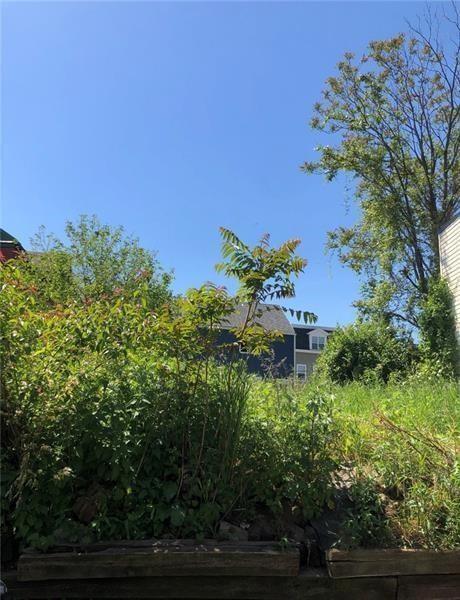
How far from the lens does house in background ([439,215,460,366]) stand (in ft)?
36.6

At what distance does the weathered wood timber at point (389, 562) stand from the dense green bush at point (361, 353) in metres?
9.18

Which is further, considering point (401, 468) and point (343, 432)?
point (343, 432)

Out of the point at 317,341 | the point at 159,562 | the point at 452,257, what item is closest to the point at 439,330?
the point at 452,257

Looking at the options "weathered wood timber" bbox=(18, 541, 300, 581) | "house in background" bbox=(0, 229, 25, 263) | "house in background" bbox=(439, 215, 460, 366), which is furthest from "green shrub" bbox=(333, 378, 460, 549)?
"house in background" bbox=(439, 215, 460, 366)

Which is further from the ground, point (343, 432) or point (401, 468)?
point (343, 432)

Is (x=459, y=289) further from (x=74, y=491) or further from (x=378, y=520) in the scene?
(x=74, y=491)

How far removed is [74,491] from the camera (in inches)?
108

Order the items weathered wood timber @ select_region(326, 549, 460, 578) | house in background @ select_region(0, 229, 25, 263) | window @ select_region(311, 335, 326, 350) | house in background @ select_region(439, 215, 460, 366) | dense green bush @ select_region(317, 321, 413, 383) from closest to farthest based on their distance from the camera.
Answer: weathered wood timber @ select_region(326, 549, 460, 578), house in background @ select_region(0, 229, 25, 263), house in background @ select_region(439, 215, 460, 366), dense green bush @ select_region(317, 321, 413, 383), window @ select_region(311, 335, 326, 350)

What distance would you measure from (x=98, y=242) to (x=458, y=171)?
13.0 m

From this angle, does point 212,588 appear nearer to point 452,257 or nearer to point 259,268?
point 259,268

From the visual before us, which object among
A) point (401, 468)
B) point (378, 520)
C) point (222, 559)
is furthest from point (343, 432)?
point (222, 559)

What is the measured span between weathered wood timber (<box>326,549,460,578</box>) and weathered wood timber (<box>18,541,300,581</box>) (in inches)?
9.1

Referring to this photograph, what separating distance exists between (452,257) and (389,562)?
1024 centimetres

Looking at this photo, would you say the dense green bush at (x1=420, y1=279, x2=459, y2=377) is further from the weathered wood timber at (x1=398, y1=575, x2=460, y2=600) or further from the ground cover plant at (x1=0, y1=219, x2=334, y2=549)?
the ground cover plant at (x1=0, y1=219, x2=334, y2=549)
